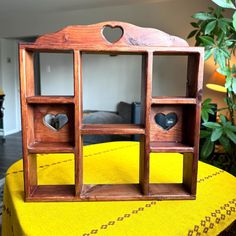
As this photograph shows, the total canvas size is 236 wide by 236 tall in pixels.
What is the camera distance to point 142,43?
94 cm

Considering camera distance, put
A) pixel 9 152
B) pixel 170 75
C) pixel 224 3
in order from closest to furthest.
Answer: pixel 224 3 < pixel 9 152 < pixel 170 75

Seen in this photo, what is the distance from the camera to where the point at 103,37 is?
→ 0.92 m

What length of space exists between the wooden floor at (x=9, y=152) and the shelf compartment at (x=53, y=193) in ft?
7.93

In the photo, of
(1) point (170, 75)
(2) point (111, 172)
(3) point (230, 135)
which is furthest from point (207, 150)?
(1) point (170, 75)

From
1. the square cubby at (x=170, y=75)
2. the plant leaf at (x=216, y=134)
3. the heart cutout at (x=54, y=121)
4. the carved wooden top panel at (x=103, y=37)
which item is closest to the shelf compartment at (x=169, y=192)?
the heart cutout at (x=54, y=121)

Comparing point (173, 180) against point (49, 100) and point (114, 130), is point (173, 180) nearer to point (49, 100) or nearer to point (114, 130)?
point (114, 130)

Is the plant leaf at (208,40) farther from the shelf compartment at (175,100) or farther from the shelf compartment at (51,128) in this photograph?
the shelf compartment at (51,128)

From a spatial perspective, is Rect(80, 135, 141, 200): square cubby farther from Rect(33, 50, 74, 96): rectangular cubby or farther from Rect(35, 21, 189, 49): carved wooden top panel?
Rect(33, 50, 74, 96): rectangular cubby

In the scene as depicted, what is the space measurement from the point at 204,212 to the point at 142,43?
2.05ft

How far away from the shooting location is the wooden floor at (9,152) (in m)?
3.53

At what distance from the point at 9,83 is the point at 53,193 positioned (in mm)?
4933

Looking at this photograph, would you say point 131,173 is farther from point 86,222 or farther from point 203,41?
point 203,41

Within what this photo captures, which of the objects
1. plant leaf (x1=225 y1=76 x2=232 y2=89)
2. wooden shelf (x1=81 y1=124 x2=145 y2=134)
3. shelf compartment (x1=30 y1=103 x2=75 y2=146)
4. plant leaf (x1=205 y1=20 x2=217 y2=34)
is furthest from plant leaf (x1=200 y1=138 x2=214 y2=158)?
shelf compartment (x1=30 y1=103 x2=75 y2=146)

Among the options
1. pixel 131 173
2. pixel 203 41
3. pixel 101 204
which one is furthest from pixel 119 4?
pixel 101 204
